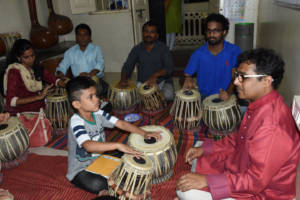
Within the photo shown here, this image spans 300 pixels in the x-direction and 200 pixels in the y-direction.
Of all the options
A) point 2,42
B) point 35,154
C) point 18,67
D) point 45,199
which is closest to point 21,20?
point 2,42

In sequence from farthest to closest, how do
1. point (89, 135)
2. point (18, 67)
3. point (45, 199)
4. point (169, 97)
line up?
point (169, 97), point (18, 67), point (45, 199), point (89, 135)

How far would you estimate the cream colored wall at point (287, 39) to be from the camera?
2.14 m

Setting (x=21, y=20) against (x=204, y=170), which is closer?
(x=204, y=170)

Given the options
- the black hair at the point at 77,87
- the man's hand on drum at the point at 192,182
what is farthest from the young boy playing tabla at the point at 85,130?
the man's hand on drum at the point at 192,182

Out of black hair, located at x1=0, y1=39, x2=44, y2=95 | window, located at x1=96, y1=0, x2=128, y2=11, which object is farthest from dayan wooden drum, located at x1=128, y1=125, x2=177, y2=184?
window, located at x1=96, y1=0, x2=128, y2=11

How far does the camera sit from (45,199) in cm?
217

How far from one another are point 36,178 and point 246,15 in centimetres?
373

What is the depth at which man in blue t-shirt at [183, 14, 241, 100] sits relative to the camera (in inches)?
118

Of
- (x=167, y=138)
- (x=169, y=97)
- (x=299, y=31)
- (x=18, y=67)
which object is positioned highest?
(x=299, y=31)

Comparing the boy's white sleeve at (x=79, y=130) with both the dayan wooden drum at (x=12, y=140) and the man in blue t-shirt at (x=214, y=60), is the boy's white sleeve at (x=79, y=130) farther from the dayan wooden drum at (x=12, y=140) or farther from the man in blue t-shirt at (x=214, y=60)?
the man in blue t-shirt at (x=214, y=60)

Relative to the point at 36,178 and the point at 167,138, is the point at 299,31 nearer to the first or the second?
the point at 167,138

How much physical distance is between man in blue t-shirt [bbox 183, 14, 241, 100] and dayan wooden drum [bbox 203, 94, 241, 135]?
181mm

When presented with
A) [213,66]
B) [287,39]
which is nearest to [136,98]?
[213,66]

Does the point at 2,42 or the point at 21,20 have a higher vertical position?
the point at 21,20
